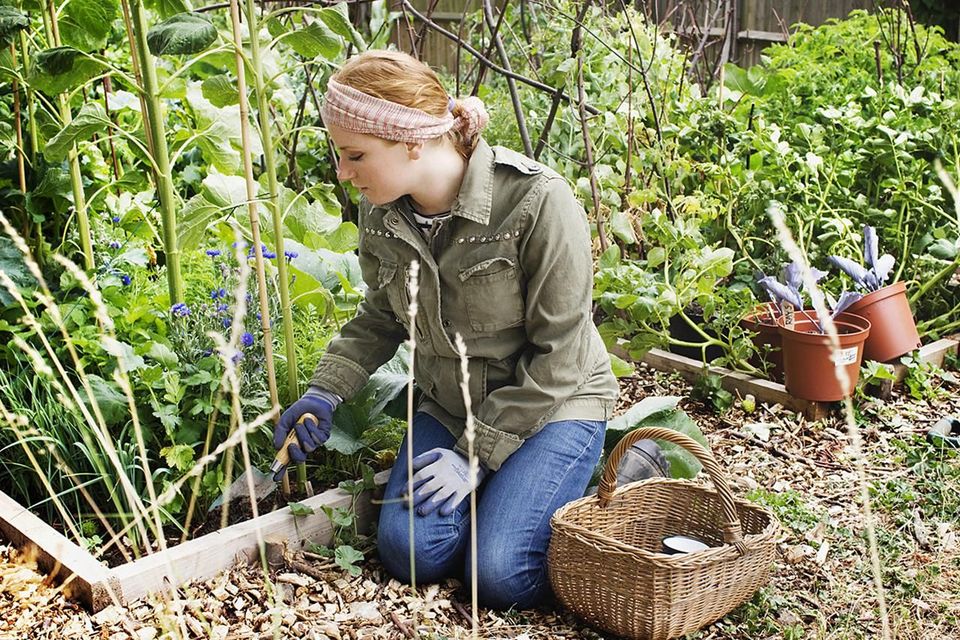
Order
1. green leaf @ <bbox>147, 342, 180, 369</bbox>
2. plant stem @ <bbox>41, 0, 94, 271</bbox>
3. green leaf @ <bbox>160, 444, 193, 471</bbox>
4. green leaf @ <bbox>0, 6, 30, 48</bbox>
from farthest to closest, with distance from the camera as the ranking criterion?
plant stem @ <bbox>41, 0, 94, 271</bbox> < green leaf @ <bbox>0, 6, 30, 48</bbox> < green leaf @ <bbox>147, 342, 180, 369</bbox> < green leaf @ <bbox>160, 444, 193, 471</bbox>

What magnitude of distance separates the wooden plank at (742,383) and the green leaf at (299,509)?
5.32ft

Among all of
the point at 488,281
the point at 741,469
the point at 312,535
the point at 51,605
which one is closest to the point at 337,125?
the point at 488,281

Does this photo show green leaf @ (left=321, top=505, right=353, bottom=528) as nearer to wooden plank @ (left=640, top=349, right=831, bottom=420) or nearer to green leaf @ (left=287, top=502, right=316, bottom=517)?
green leaf @ (left=287, top=502, right=316, bottom=517)

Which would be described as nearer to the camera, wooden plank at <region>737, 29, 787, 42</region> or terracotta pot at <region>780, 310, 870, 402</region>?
terracotta pot at <region>780, 310, 870, 402</region>

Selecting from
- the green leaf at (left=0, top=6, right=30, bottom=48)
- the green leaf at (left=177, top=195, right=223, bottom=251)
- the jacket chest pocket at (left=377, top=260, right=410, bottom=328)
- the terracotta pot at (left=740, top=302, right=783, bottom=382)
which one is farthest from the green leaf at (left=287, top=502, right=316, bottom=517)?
the terracotta pot at (left=740, top=302, right=783, bottom=382)

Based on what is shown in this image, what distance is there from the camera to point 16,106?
8.82 feet

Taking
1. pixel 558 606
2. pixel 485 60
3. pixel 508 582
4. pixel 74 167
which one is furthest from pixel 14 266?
pixel 558 606

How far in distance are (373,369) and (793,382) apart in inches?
57.4

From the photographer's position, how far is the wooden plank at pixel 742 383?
3160mm

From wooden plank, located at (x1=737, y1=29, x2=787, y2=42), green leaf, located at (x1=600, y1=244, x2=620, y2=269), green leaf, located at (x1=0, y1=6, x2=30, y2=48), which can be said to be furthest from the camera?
wooden plank, located at (x1=737, y1=29, x2=787, y2=42)

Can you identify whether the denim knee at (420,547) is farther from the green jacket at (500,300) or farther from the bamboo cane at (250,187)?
the bamboo cane at (250,187)

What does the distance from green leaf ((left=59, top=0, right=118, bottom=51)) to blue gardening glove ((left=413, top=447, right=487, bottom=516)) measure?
4.77 feet

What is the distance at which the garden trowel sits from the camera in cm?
219

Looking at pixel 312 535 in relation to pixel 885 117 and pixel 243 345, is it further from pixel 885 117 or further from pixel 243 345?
pixel 885 117
